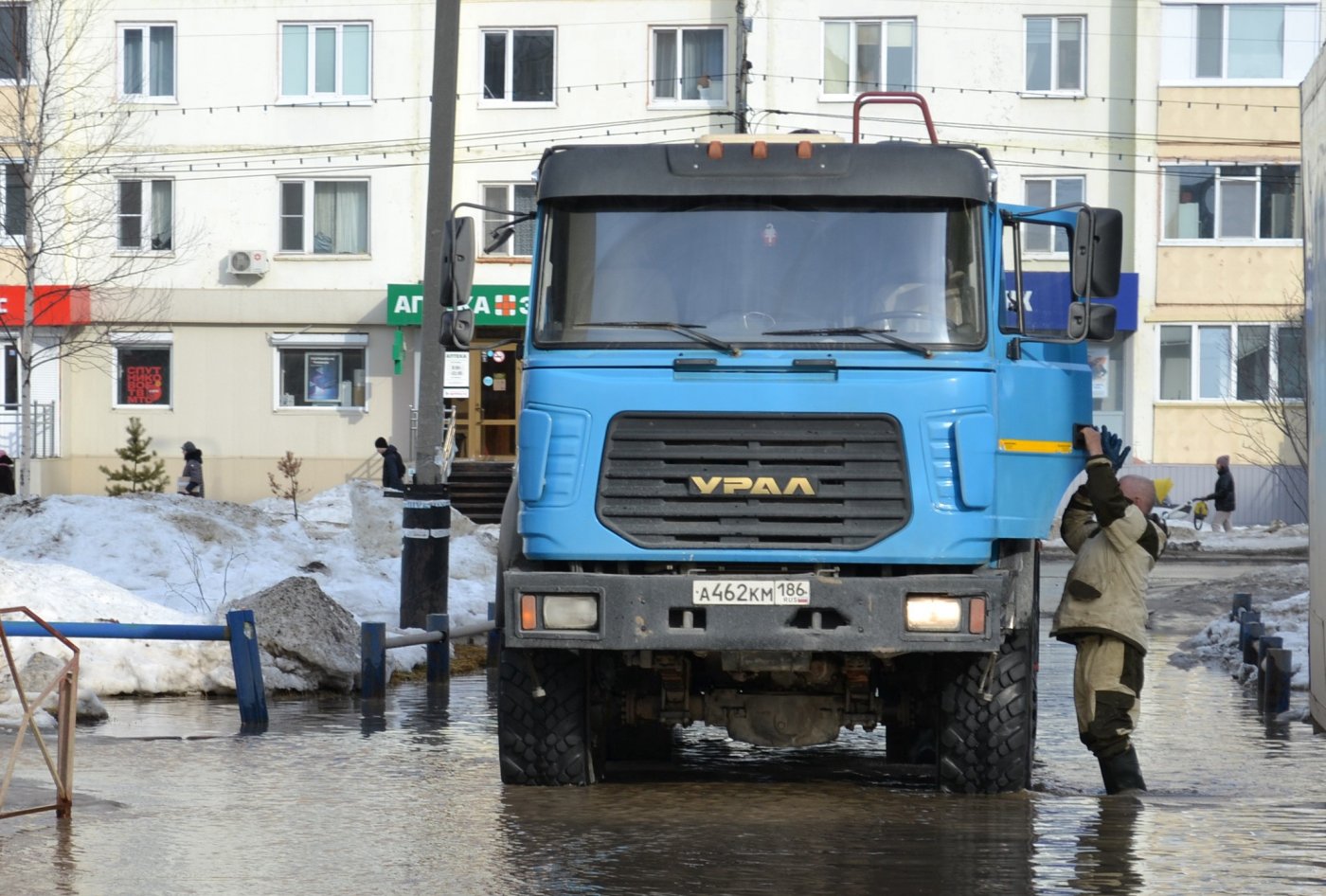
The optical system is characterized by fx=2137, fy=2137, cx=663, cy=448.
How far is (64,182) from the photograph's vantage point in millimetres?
41094

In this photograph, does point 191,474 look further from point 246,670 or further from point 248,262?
point 246,670

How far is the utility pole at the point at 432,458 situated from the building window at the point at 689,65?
82.8 feet

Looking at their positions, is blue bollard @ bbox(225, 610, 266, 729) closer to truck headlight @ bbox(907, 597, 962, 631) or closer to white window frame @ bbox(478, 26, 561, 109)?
truck headlight @ bbox(907, 597, 962, 631)

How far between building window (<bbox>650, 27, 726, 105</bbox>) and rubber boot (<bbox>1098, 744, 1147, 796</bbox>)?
32.5 metres

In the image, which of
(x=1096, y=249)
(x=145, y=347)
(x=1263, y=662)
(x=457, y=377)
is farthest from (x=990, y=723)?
(x=145, y=347)

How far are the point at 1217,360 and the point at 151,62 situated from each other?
71.5ft

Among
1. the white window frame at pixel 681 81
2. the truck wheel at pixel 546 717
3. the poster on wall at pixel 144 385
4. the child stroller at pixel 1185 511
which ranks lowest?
the child stroller at pixel 1185 511

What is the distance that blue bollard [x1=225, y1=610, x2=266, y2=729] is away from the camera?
12516 millimetres

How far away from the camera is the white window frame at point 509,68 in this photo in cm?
4175

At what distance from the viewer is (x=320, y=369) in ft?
139

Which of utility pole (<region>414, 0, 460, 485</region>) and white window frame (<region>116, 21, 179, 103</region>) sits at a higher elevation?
white window frame (<region>116, 21, 179, 103</region>)

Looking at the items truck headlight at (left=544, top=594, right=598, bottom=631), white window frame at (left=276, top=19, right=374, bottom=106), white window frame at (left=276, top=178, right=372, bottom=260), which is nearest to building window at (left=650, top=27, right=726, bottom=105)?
white window frame at (left=276, top=19, right=374, bottom=106)

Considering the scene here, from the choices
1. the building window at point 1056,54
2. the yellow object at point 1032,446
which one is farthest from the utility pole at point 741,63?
the yellow object at point 1032,446

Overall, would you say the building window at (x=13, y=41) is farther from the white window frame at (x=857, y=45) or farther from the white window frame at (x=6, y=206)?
the white window frame at (x=857, y=45)
